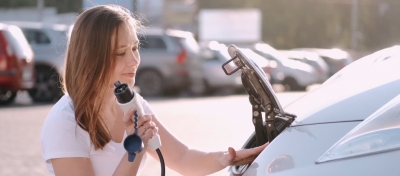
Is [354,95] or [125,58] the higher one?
[354,95]

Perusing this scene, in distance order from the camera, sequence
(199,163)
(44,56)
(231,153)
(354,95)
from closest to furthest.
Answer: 1. (354,95)
2. (231,153)
3. (199,163)
4. (44,56)

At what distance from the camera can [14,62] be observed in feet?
53.2

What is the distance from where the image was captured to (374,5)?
51.6 metres

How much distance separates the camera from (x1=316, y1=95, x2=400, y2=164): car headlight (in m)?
1.95

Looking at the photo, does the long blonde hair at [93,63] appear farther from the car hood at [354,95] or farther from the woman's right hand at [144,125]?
the car hood at [354,95]

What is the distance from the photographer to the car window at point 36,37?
18.9 metres

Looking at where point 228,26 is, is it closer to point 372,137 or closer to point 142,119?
point 142,119

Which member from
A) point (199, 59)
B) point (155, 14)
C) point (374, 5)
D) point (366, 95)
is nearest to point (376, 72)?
point (366, 95)

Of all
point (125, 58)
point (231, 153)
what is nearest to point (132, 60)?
point (125, 58)

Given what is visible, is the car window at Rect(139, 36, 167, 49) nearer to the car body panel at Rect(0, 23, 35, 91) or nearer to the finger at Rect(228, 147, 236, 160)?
the car body panel at Rect(0, 23, 35, 91)

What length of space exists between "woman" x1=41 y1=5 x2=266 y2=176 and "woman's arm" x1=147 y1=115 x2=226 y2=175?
328 mm

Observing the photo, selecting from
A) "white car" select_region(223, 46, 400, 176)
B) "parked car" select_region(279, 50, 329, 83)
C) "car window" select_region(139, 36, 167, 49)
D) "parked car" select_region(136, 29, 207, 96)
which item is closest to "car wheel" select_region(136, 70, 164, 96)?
"parked car" select_region(136, 29, 207, 96)

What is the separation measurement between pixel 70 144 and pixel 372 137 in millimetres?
967

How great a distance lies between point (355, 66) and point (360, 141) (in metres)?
0.73
